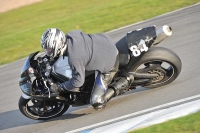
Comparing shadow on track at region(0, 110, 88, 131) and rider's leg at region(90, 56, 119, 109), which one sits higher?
rider's leg at region(90, 56, 119, 109)

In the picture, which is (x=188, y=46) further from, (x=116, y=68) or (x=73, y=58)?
(x=73, y=58)

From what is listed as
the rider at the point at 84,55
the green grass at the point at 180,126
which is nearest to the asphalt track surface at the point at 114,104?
the rider at the point at 84,55

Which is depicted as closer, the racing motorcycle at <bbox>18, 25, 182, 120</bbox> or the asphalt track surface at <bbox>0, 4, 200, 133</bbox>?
the racing motorcycle at <bbox>18, 25, 182, 120</bbox>

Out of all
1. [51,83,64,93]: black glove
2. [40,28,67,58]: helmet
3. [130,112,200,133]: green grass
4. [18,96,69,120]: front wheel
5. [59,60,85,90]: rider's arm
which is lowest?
[18,96,69,120]: front wheel

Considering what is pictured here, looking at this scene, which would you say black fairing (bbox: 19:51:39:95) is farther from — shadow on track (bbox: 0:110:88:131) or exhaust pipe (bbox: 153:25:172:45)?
exhaust pipe (bbox: 153:25:172:45)

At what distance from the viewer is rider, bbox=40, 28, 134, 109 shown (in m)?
5.82

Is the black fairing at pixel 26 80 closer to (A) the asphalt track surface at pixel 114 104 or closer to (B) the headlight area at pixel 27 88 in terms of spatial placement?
(B) the headlight area at pixel 27 88

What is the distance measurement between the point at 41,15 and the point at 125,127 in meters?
12.8

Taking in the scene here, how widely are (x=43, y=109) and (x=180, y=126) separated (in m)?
2.67

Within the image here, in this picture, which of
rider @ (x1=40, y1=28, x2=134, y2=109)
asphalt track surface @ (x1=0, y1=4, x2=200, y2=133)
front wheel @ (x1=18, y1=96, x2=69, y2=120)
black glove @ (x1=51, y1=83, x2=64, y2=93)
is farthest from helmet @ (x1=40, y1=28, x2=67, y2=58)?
asphalt track surface @ (x1=0, y1=4, x2=200, y2=133)

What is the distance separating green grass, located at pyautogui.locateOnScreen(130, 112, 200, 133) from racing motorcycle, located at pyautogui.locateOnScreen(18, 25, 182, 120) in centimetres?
121

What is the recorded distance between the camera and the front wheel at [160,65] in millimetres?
6438

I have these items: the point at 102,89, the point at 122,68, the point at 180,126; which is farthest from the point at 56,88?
the point at 180,126

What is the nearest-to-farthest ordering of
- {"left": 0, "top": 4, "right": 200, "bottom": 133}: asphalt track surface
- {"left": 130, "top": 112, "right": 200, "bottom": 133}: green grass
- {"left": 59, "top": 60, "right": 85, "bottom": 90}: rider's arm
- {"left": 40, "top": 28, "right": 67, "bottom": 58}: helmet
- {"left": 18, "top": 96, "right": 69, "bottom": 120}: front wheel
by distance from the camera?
{"left": 130, "top": 112, "right": 200, "bottom": 133}: green grass
{"left": 40, "top": 28, "right": 67, "bottom": 58}: helmet
{"left": 59, "top": 60, "right": 85, "bottom": 90}: rider's arm
{"left": 0, "top": 4, "right": 200, "bottom": 133}: asphalt track surface
{"left": 18, "top": 96, "right": 69, "bottom": 120}: front wheel
